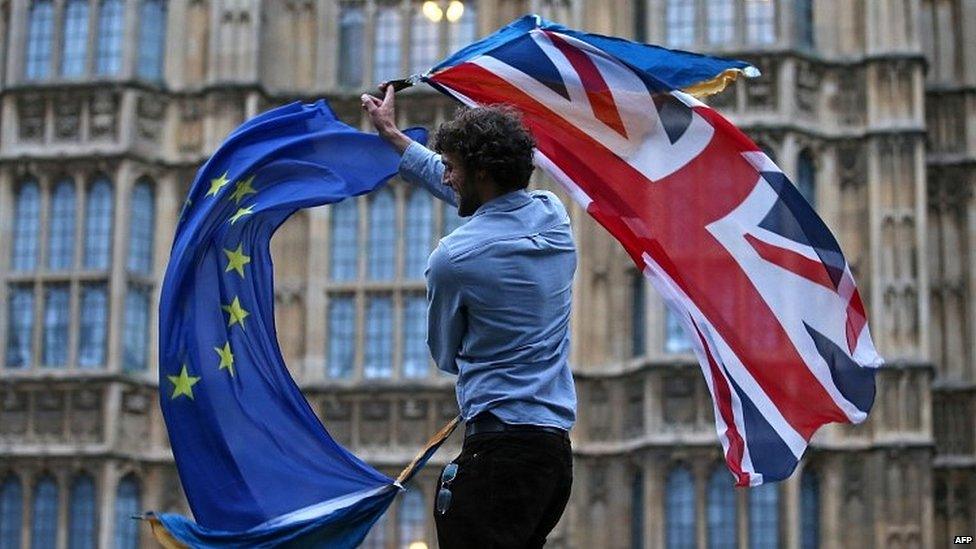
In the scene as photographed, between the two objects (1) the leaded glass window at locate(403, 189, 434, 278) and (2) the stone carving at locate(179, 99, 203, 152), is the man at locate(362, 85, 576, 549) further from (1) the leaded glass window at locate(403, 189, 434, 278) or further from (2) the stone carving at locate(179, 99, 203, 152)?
(2) the stone carving at locate(179, 99, 203, 152)

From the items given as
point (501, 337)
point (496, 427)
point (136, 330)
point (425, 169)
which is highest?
point (136, 330)

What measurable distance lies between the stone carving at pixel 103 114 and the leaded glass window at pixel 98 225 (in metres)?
0.61

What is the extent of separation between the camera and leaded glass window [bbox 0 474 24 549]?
83.9 ft

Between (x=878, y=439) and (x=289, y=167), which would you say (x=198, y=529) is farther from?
(x=878, y=439)

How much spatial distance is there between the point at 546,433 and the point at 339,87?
21.6 metres

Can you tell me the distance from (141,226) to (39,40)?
2.96 meters

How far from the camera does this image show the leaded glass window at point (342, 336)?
26.0 m

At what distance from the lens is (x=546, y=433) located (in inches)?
222

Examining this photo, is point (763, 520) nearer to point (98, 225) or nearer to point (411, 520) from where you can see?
point (411, 520)

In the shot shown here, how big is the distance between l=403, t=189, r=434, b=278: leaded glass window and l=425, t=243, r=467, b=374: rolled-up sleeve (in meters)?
20.2

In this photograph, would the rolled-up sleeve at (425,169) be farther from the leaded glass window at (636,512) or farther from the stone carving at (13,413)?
the stone carving at (13,413)

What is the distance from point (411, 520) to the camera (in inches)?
1011

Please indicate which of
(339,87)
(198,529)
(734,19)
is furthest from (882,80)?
(198,529)

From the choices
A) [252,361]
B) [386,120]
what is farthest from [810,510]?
[386,120]
